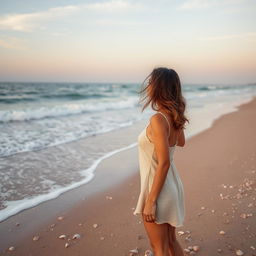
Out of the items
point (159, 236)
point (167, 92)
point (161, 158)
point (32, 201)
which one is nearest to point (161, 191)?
point (161, 158)

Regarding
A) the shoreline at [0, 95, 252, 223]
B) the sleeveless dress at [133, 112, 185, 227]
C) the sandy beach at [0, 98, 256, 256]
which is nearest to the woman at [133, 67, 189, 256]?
the sleeveless dress at [133, 112, 185, 227]

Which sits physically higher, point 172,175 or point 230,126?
point 172,175

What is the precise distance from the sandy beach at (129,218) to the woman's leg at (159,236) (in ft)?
3.97

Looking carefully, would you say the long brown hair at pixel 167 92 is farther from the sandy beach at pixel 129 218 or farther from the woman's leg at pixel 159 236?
the sandy beach at pixel 129 218

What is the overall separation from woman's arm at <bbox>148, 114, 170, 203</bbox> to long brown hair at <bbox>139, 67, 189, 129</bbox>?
129 millimetres

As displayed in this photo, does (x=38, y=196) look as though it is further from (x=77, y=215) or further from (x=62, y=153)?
(x=62, y=153)

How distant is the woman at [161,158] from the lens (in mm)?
2105

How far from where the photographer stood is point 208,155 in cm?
752

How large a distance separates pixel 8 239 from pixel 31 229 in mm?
326

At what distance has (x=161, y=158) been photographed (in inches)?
83.0

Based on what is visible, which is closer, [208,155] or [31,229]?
[31,229]

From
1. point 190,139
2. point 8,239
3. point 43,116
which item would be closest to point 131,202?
point 8,239

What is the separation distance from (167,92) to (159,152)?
1.47 ft

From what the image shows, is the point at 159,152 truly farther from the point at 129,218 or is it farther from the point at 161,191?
the point at 129,218
